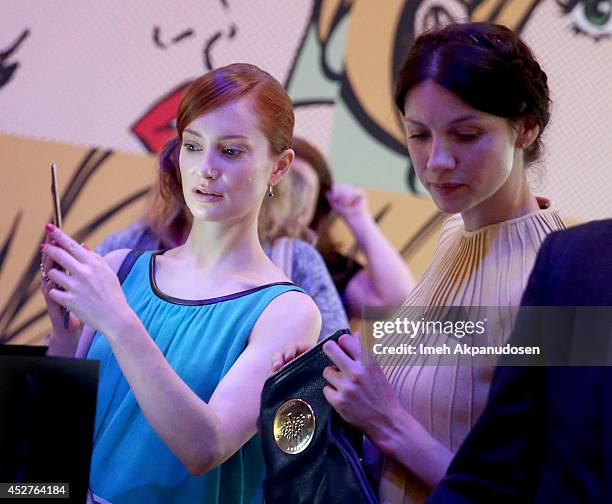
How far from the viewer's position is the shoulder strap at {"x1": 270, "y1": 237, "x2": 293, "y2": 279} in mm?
2164

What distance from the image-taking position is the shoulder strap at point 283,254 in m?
2.16

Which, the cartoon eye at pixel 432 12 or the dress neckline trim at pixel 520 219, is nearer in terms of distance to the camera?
the dress neckline trim at pixel 520 219

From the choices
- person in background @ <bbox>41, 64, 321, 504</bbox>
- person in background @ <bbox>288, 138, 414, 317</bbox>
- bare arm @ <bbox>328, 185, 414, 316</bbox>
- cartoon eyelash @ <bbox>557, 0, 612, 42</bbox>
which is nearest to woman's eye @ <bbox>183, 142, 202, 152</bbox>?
person in background @ <bbox>41, 64, 321, 504</bbox>

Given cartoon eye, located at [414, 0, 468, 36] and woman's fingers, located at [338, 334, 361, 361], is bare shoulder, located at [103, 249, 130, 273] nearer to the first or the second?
woman's fingers, located at [338, 334, 361, 361]

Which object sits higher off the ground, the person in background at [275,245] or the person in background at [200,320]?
the person in background at [275,245]

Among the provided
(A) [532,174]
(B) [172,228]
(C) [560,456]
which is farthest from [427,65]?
(B) [172,228]

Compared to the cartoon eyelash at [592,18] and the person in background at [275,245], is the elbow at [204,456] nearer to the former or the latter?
the person in background at [275,245]

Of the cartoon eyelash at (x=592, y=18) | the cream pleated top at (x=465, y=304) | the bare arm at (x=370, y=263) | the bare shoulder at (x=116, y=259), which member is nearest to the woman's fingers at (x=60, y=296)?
the bare shoulder at (x=116, y=259)

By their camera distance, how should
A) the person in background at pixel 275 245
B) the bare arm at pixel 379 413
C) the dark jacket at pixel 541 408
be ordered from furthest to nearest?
the person in background at pixel 275 245 → the bare arm at pixel 379 413 → the dark jacket at pixel 541 408

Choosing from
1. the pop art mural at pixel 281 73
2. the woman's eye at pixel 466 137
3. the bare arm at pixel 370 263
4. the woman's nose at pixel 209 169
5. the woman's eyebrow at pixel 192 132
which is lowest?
the woman's eye at pixel 466 137

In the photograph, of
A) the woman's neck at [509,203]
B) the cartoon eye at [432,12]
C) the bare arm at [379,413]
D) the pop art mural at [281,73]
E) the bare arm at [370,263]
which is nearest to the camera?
the bare arm at [379,413]

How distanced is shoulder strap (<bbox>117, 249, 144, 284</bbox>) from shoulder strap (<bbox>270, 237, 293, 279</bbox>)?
0.52 metres

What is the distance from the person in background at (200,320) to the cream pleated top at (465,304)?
9.1 inches

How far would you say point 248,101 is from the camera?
154cm
